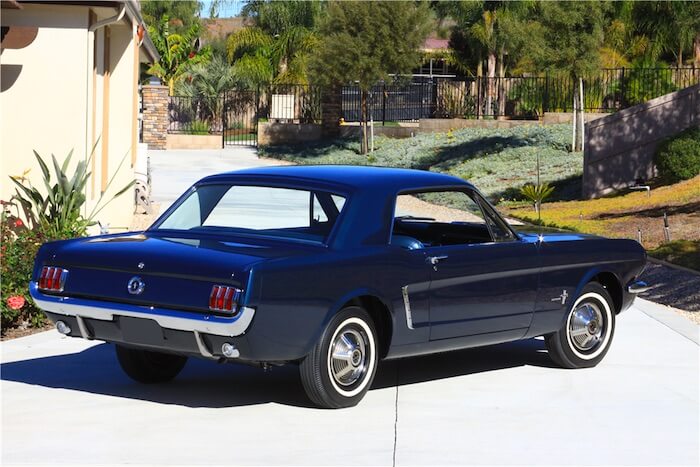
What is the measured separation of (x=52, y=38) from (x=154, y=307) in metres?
8.72

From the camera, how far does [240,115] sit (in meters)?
51.0

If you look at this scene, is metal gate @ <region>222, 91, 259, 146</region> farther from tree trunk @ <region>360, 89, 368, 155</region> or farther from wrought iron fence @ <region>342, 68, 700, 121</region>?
tree trunk @ <region>360, 89, 368, 155</region>

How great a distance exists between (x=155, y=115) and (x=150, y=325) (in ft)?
118

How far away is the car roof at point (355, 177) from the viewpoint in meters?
8.55

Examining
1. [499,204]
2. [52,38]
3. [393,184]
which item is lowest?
[499,204]

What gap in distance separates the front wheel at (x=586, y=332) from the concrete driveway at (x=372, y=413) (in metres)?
0.15

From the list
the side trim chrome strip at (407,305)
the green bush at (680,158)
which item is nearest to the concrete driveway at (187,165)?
the green bush at (680,158)

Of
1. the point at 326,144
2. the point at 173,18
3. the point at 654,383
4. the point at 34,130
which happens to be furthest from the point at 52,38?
the point at 173,18

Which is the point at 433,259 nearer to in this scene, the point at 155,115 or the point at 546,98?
the point at 155,115

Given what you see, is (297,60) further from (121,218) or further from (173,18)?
(121,218)

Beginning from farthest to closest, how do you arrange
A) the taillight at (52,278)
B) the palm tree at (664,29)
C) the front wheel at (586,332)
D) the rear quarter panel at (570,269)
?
the palm tree at (664,29), the front wheel at (586,332), the rear quarter panel at (570,269), the taillight at (52,278)

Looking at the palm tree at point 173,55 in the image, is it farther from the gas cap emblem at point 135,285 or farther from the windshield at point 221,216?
the gas cap emblem at point 135,285

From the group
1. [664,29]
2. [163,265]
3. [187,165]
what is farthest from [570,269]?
[664,29]

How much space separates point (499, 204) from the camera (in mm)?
30141
